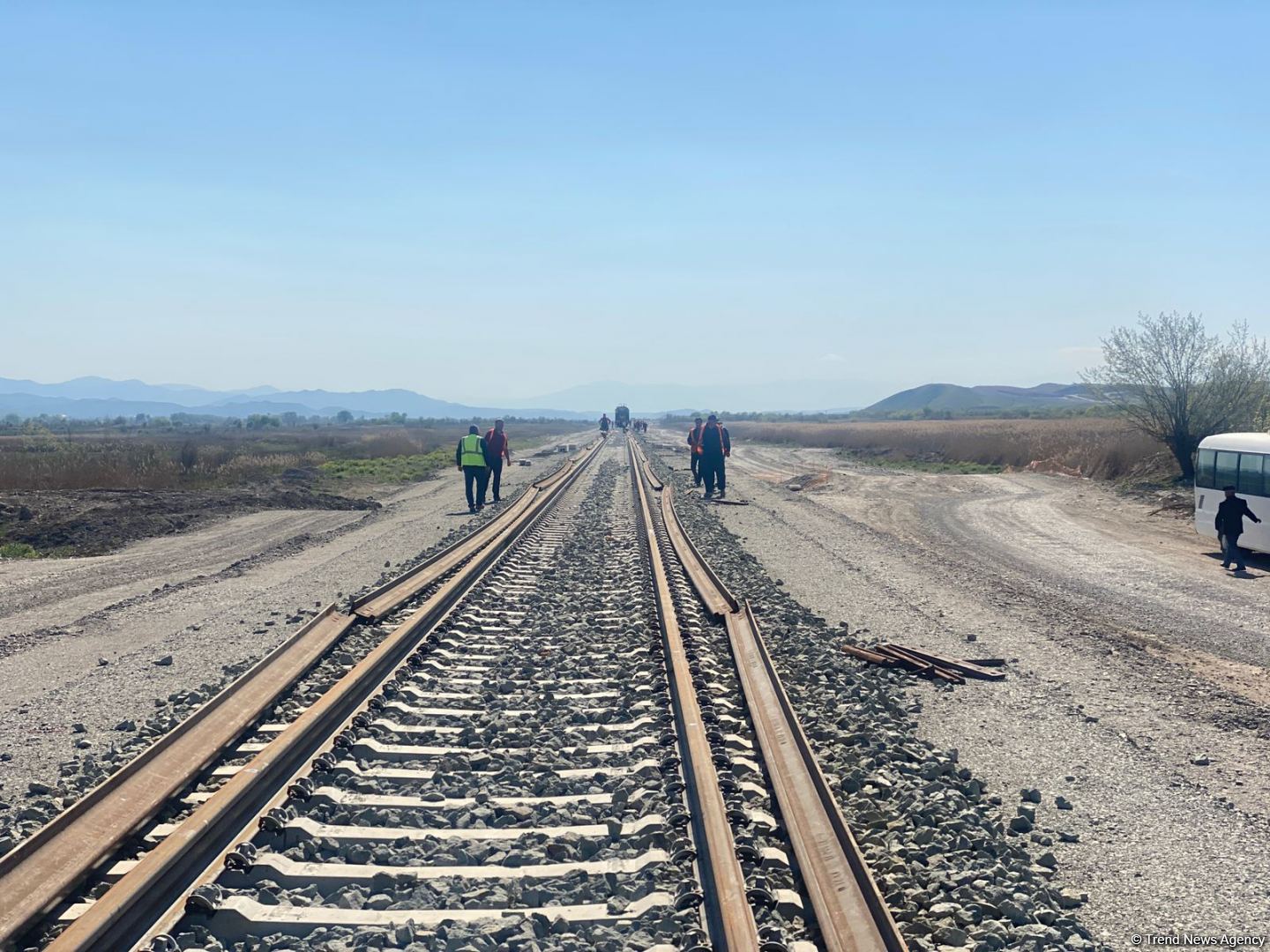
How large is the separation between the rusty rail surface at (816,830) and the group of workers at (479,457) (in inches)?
575

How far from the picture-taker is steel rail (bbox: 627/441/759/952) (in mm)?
3656

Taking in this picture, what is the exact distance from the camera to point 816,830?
458 cm

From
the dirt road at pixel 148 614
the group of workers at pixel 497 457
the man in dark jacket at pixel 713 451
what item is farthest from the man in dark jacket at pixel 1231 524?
the dirt road at pixel 148 614

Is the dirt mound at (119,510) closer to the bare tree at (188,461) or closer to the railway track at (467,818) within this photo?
the bare tree at (188,461)

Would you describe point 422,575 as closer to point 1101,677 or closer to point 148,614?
point 148,614

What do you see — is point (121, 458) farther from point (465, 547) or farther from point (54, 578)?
point (465, 547)

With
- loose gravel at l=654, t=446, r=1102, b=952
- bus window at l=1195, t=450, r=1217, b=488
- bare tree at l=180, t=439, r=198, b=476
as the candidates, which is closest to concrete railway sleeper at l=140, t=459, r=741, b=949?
loose gravel at l=654, t=446, r=1102, b=952

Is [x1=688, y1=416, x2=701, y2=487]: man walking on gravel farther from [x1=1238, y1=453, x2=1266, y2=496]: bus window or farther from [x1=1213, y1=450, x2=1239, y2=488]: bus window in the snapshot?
[x1=1238, y1=453, x2=1266, y2=496]: bus window

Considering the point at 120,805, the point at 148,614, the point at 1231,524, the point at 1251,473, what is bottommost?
the point at 148,614

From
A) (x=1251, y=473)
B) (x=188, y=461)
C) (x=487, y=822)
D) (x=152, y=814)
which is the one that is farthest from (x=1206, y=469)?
(x=188, y=461)

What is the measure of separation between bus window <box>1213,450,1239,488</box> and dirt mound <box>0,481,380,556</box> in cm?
1902

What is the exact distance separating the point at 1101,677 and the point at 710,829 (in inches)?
218

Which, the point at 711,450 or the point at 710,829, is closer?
the point at 710,829

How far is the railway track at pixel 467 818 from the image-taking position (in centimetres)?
384
